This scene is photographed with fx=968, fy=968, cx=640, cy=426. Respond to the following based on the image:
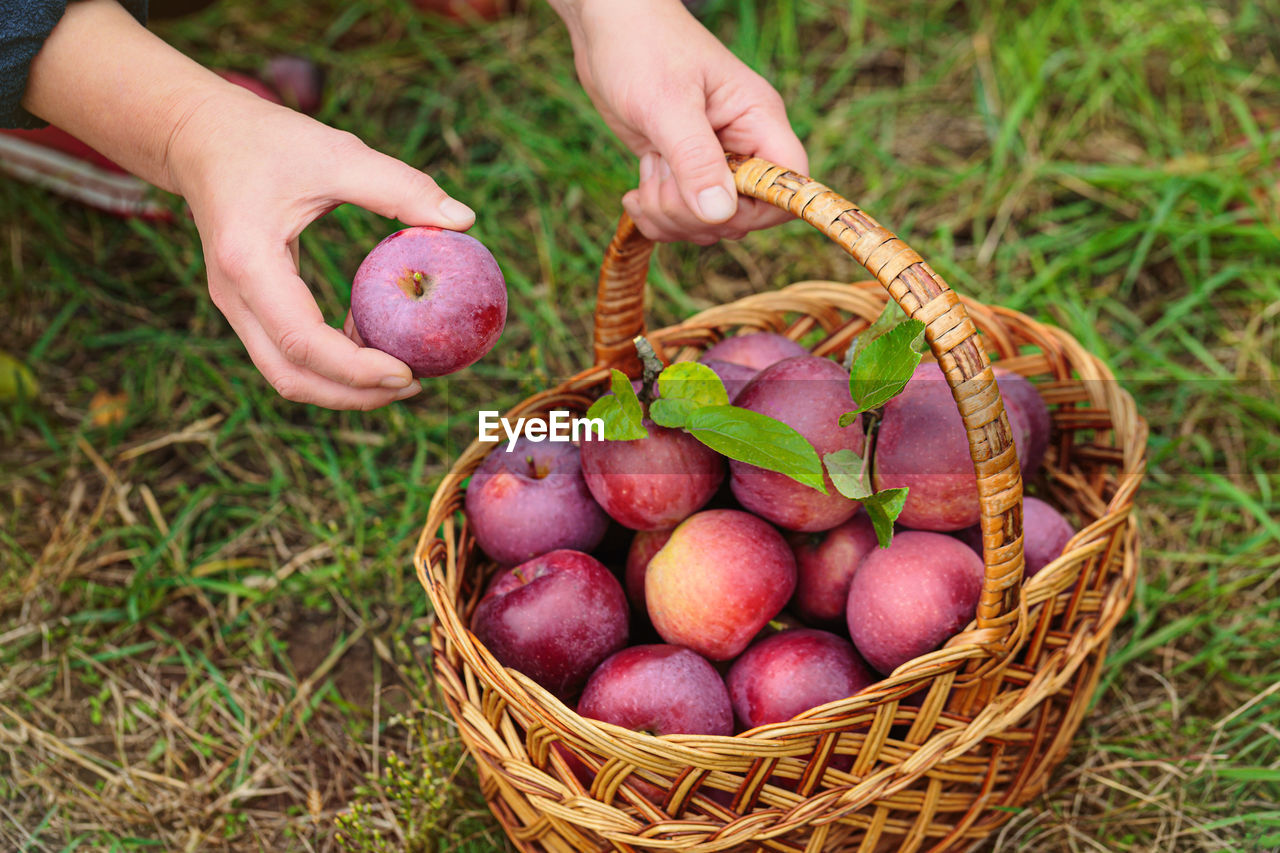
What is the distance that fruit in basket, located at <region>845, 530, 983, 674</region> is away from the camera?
1391 mm

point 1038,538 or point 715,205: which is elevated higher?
point 715,205

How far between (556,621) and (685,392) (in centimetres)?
39

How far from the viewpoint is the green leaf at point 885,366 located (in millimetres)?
1275

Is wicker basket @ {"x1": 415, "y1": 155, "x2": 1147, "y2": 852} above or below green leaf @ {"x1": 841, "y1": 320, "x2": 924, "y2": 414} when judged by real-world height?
below

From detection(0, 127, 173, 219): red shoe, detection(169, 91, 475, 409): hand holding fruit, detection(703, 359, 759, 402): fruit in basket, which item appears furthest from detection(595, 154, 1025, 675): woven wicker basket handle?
detection(0, 127, 173, 219): red shoe

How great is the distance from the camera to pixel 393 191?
128cm

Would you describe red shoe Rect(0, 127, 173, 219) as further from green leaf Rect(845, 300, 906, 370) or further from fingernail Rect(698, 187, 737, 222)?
green leaf Rect(845, 300, 906, 370)

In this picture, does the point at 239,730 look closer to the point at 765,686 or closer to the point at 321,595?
the point at 321,595

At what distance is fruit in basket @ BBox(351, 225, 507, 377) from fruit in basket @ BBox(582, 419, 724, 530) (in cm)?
32

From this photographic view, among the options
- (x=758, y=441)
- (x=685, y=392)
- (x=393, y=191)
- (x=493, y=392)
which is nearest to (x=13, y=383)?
(x=493, y=392)

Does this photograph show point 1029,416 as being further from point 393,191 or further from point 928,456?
point 393,191

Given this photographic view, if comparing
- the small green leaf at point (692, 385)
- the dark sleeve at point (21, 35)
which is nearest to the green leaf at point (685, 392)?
the small green leaf at point (692, 385)

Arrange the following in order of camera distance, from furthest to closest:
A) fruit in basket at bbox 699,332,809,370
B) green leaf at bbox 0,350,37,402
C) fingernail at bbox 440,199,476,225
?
1. green leaf at bbox 0,350,37,402
2. fruit in basket at bbox 699,332,809,370
3. fingernail at bbox 440,199,476,225

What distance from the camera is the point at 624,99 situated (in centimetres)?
160
